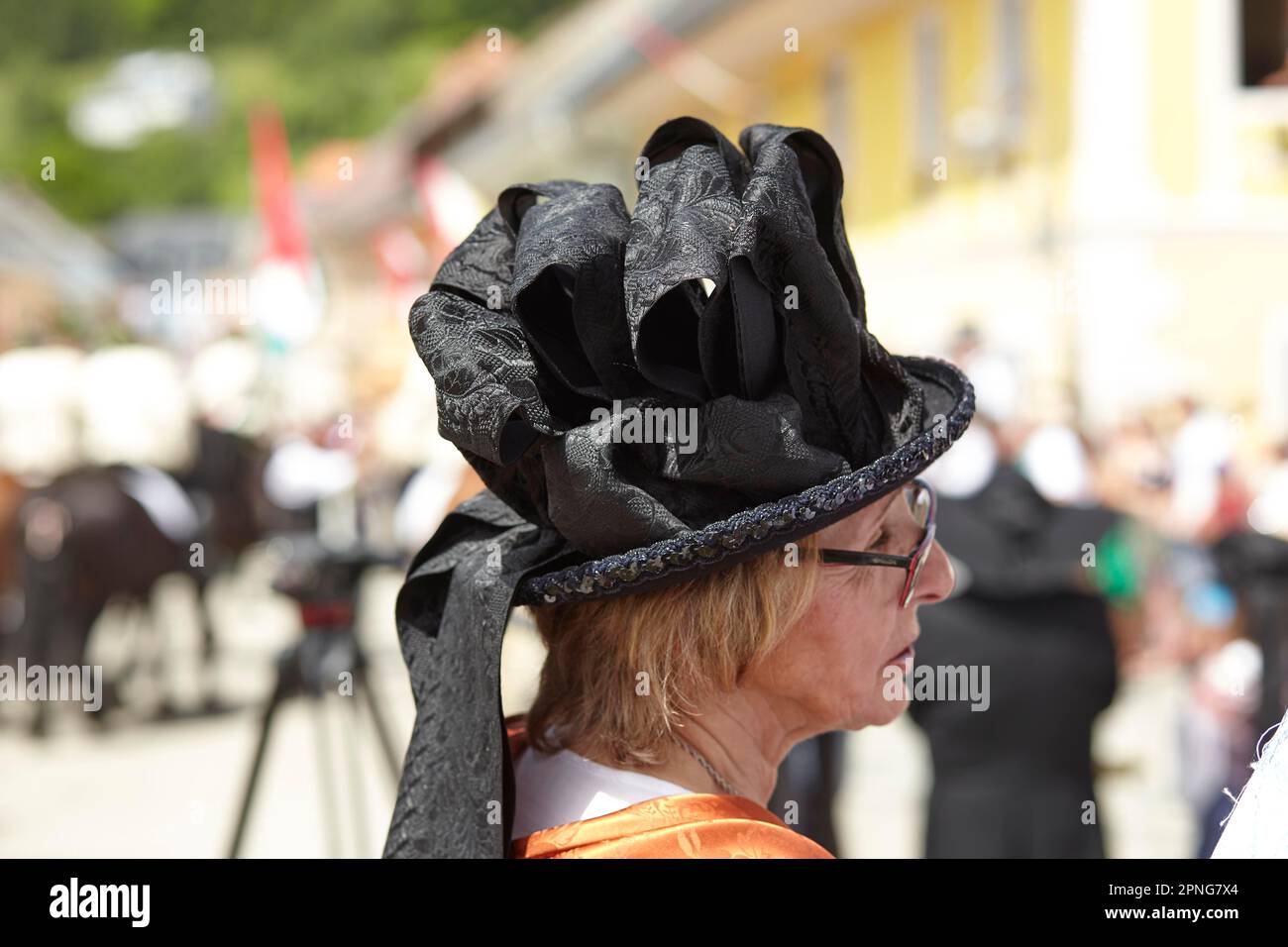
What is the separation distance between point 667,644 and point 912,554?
13.2 inches

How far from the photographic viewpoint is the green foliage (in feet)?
210

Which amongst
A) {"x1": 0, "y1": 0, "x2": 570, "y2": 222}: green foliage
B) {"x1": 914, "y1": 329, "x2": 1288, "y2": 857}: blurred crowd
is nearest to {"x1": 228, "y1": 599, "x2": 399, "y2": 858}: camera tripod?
{"x1": 914, "y1": 329, "x2": 1288, "y2": 857}: blurred crowd

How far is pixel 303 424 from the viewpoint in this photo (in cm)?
959

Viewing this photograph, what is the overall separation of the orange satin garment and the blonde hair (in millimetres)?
106

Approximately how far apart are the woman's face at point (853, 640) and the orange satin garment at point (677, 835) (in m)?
0.18

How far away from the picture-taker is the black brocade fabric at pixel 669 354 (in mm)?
1477

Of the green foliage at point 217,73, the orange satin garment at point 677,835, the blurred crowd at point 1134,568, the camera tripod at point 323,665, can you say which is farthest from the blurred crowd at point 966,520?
the green foliage at point 217,73

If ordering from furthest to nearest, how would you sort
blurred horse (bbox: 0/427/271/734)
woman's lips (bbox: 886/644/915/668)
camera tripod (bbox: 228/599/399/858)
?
blurred horse (bbox: 0/427/271/734) → camera tripod (bbox: 228/599/399/858) → woman's lips (bbox: 886/644/915/668)

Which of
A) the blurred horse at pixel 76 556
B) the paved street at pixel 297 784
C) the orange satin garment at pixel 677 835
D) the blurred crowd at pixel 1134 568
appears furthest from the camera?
the blurred horse at pixel 76 556

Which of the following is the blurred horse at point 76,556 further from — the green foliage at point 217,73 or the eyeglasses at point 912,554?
the green foliage at point 217,73

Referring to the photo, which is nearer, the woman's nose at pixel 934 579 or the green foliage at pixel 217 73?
the woman's nose at pixel 934 579

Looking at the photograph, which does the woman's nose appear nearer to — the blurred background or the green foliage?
the blurred background
